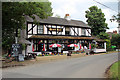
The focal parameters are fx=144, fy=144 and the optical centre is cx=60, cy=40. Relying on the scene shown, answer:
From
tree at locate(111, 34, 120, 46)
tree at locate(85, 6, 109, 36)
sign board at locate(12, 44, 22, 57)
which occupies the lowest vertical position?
sign board at locate(12, 44, 22, 57)

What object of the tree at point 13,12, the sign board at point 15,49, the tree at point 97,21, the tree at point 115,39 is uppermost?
the tree at point 97,21

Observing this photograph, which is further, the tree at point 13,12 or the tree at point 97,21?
the tree at point 97,21

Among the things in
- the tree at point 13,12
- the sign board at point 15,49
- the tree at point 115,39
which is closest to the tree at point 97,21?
the tree at point 115,39

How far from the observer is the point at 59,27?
32312mm

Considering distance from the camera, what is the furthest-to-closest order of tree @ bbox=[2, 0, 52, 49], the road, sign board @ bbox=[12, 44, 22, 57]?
1. sign board @ bbox=[12, 44, 22, 57]
2. tree @ bbox=[2, 0, 52, 49]
3. the road

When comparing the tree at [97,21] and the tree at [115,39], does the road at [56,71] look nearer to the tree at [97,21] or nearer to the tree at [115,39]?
the tree at [97,21]

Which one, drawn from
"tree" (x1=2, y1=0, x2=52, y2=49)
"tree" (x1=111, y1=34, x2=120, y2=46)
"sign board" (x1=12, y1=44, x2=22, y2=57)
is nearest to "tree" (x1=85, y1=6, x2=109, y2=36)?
"tree" (x1=111, y1=34, x2=120, y2=46)

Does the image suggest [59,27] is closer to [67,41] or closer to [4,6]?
[67,41]

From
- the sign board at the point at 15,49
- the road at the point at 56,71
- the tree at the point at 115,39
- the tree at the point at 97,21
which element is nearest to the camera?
the road at the point at 56,71

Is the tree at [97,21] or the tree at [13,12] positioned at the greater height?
the tree at [97,21]

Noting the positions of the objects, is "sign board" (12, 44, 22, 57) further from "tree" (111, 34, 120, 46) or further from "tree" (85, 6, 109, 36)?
"tree" (111, 34, 120, 46)

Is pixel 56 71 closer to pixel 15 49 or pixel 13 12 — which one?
pixel 15 49

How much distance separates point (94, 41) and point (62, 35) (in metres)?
10.1

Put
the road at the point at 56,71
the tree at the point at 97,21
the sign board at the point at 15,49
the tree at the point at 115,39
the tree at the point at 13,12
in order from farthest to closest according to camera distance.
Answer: the tree at the point at 115,39, the tree at the point at 97,21, the sign board at the point at 15,49, the tree at the point at 13,12, the road at the point at 56,71
